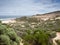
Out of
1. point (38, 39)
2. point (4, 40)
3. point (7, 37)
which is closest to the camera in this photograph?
point (4, 40)

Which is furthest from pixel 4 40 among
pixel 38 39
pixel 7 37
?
pixel 38 39

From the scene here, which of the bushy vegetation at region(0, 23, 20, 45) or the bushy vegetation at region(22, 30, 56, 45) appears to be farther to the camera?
the bushy vegetation at region(22, 30, 56, 45)

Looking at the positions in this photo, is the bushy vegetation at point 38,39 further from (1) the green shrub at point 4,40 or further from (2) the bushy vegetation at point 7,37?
(1) the green shrub at point 4,40

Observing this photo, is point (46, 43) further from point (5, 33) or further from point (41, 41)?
point (5, 33)

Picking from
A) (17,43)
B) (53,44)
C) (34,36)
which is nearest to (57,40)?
(53,44)

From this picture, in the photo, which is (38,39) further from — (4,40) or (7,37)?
(4,40)

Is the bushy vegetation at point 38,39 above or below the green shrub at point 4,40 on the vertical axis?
below

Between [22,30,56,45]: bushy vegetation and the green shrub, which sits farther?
[22,30,56,45]: bushy vegetation

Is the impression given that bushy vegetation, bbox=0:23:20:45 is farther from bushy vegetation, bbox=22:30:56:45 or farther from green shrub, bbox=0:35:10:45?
bushy vegetation, bbox=22:30:56:45

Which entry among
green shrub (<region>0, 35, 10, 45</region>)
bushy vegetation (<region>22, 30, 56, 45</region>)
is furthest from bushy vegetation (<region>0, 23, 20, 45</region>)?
bushy vegetation (<region>22, 30, 56, 45</region>)

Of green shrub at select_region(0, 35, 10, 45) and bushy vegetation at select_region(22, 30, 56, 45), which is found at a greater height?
green shrub at select_region(0, 35, 10, 45)

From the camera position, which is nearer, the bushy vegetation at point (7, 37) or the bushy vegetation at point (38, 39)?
the bushy vegetation at point (7, 37)

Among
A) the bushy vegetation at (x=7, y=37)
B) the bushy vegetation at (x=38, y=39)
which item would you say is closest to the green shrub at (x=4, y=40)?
the bushy vegetation at (x=7, y=37)
